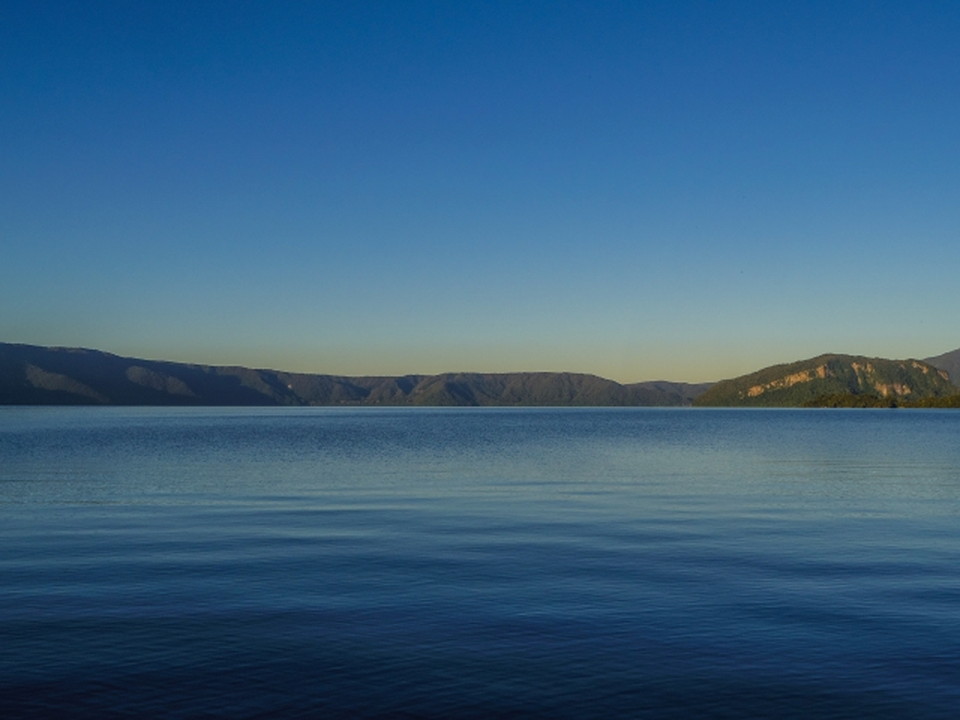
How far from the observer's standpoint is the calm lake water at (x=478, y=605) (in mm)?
14062

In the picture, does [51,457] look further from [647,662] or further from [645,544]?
[647,662]

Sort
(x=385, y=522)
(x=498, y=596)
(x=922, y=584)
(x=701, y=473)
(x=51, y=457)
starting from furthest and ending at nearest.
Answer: (x=51, y=457) < (x=701, y=473) < (x=385, y=522) < (x=922, y=584) < (x=498, y=596)

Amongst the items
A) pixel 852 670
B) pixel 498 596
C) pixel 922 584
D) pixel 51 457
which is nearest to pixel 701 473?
pixel 922 584

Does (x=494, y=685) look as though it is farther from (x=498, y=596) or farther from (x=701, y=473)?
(x=701, y=473)

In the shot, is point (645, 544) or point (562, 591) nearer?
point (562, 591)

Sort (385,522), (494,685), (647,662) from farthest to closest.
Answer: (385,522), (647,662), (494,685)

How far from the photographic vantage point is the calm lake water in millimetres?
14062

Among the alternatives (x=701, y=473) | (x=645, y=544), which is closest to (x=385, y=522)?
(x=645, y=544)

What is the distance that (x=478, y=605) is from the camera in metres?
20.0

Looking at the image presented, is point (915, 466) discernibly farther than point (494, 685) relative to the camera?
Yes

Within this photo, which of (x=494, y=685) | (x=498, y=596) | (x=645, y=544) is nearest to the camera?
(x=494, y=685)

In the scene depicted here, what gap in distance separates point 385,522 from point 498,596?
47.4 feet

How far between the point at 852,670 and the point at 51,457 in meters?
72.2

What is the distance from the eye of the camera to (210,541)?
29688 mm
